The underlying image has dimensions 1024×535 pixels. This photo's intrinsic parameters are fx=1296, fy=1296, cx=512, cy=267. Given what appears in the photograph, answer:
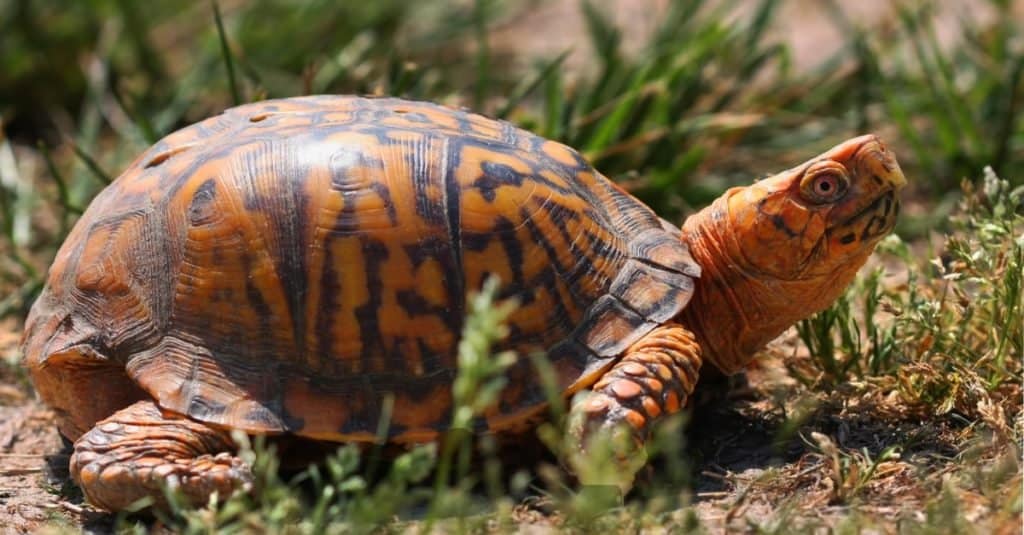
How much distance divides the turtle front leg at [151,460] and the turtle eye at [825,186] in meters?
1.59

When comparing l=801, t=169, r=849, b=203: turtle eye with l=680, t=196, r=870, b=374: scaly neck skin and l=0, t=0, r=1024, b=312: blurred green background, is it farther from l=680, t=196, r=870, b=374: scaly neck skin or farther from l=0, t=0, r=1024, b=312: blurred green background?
l=0, t=0, r=1024, b=312: blurred green background

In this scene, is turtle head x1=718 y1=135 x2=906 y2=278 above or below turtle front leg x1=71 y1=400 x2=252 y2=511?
above

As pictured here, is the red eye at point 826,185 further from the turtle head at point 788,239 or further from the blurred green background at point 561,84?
the blurred green background at point 561,84

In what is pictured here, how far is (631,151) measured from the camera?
5.28m

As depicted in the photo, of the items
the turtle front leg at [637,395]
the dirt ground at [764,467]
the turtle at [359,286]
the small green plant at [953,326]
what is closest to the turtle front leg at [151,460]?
the turtle at [359,286]

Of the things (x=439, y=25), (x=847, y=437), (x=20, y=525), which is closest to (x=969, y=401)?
(x=847, y=437)

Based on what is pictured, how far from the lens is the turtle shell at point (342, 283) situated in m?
3.18

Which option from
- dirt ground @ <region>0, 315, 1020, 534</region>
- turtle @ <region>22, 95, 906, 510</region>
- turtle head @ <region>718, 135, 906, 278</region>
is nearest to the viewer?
dirt ground @ <region>0, 315, 1020, 534</region>

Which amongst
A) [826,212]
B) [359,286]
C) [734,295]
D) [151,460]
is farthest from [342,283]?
[826,212]

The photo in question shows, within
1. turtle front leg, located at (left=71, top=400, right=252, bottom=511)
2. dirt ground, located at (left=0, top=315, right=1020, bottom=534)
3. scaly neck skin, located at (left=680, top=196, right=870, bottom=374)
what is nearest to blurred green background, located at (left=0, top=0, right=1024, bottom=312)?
dirt ground, located at (left=0, top=315, right=1020, bottom=534)

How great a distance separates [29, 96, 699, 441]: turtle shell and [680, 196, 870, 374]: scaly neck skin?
22cm

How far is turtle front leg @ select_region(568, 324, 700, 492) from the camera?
3.06 m

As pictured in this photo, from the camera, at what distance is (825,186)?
133 inches

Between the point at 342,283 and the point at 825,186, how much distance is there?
4.19 feet
